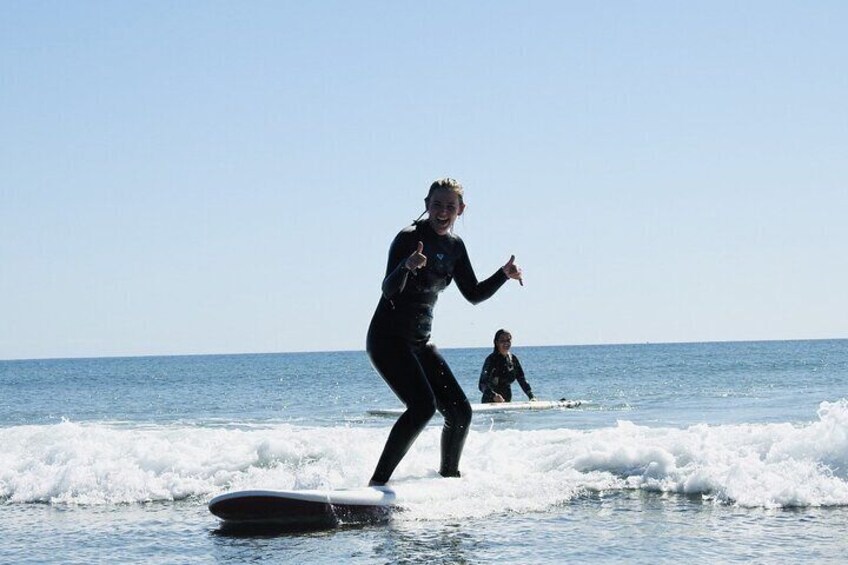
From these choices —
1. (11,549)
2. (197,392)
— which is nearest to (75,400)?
(197,392)

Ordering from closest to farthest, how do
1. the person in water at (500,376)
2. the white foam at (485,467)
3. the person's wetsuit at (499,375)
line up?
the white foam at (485,467) < the person in water at (500,376) < the person's wetsuit at (499,375)

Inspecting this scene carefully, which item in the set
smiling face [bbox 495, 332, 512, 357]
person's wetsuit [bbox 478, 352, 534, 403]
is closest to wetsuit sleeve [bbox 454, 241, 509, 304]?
smiling face [bbox 495, 332, 512, 357]

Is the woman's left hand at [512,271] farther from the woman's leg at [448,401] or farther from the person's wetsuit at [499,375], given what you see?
the person's wetsuit at [499,375]

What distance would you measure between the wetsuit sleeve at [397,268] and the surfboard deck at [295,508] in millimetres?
1429

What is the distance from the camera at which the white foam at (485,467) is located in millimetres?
7613

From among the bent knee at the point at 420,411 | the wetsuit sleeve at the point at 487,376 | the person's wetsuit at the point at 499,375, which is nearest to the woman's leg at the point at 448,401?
the bent knee at the point at 420,411

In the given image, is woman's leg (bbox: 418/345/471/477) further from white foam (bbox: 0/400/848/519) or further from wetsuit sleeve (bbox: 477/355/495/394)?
wetsuit sleeve (bbox: 477/355/495/394)

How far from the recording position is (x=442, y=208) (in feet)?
24.0

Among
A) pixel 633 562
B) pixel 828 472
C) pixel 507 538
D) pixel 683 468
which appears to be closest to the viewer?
pixel 633 562

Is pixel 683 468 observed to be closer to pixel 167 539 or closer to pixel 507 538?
pixel 507 538

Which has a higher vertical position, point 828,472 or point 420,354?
point 420,354

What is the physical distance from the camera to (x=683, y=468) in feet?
27.8

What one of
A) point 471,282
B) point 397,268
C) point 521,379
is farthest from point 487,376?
point 397,268

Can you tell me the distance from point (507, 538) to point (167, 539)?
2.29 meters
